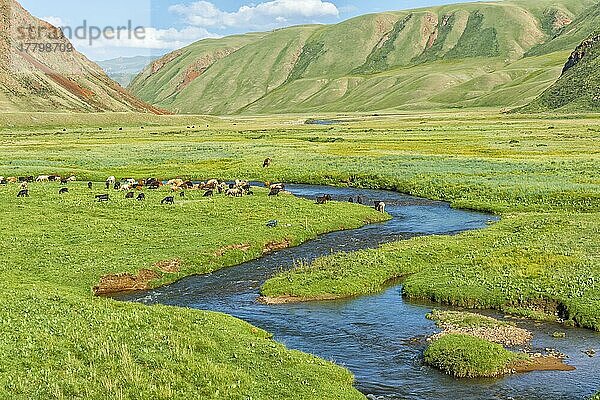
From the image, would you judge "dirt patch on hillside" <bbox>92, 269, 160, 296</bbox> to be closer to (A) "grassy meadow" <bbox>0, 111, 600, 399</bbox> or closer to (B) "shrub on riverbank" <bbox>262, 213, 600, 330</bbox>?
(A) "grassy meadow" <bbox>0, 111, 600, 399</bbox>

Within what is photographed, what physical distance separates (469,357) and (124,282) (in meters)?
18.3

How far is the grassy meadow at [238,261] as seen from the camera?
19422 millimetres

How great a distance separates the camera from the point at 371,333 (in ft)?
84.1

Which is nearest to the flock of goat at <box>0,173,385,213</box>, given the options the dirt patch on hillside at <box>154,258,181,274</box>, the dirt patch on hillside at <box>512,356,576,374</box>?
the dirt patch on hillside at <box>154,258,181,274</box>

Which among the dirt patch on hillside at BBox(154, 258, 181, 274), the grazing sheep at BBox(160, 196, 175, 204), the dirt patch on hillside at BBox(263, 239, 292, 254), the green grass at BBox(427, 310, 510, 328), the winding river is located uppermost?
the grazing sheep at BBox(160, 196, 175, 204)

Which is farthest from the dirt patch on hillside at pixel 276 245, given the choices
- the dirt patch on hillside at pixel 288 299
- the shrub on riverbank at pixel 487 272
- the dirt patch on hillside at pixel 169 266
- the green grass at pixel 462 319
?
the green grass at pixel 462 319

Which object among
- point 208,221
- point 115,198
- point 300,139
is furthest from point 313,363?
point 300,139

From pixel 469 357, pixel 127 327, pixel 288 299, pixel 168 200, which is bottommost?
pixel 288 299

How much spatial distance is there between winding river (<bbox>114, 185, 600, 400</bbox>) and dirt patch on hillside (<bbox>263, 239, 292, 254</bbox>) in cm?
84

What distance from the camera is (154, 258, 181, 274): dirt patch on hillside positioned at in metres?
34.5

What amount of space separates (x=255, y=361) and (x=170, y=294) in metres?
11.7

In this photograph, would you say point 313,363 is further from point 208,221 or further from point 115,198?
point 115,198

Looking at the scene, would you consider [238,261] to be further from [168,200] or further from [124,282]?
[168,200]

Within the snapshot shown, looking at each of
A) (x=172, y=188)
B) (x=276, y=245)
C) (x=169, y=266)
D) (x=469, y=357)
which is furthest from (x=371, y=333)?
(x=172, y=188)
